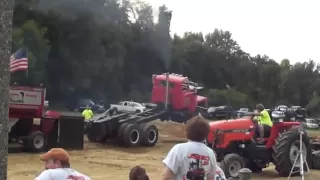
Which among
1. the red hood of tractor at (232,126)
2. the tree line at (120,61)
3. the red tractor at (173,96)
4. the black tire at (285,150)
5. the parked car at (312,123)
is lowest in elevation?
the black tire at (285,150)

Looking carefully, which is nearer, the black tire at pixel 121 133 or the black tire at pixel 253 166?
the black tire at pixel 253 166

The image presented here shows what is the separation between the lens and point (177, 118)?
24828 mm

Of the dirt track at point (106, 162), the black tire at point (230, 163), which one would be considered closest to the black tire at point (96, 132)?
the dirt track at point (106, 162)

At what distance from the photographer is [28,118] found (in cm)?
1925

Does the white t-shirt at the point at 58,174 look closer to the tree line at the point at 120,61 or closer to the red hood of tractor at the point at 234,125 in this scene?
the red hood of tractor at the point at 234,125

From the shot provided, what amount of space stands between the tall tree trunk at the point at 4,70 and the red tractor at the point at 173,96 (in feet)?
67.0

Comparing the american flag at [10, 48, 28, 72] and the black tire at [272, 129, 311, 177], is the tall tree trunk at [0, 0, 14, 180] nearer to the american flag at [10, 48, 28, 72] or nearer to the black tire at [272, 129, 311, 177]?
the black tire at [272, 129, 311, 177]

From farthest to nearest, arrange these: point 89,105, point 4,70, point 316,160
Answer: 1. point 89,105
2. point 316,160
3. point 4,70

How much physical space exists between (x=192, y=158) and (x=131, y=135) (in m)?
17.6

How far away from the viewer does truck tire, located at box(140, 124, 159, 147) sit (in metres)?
22.5

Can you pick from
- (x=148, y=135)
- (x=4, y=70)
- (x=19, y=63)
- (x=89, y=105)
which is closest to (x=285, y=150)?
(x=148, y=135)

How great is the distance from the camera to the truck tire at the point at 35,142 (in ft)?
62.6

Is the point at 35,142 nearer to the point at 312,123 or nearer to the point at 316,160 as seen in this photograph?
the point at 316,160

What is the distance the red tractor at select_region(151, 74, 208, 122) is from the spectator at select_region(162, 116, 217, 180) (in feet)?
64.2
